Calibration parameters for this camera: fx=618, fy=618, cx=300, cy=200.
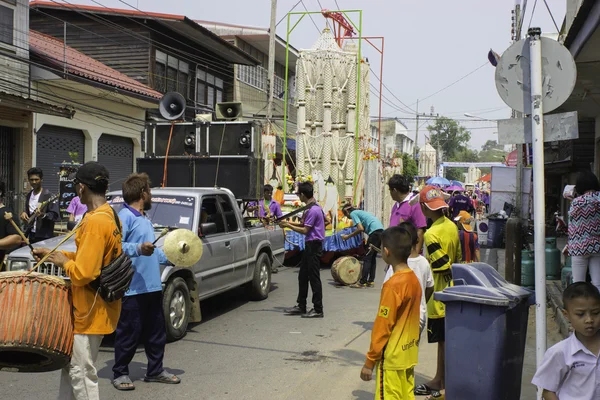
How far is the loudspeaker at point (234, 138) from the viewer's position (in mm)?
11359

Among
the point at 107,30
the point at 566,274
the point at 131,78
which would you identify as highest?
the point at 107,30

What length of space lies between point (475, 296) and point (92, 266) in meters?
2.60

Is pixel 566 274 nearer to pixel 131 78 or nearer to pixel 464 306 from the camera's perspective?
pixel 464 306

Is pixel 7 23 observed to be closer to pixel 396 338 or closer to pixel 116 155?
pixel 116 155

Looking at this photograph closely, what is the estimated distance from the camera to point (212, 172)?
1159 centimetres

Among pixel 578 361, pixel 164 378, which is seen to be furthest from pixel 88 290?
pixel 578 361

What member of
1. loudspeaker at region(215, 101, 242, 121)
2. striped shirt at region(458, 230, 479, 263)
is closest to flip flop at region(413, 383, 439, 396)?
striped shirt at region(458, 230, 479, 263)

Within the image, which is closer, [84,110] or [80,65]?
[84,110]

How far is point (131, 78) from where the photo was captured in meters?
20.8

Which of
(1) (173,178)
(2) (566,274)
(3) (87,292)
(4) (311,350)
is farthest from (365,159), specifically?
(3) (87,292)

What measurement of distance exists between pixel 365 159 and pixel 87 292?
15.3 metres

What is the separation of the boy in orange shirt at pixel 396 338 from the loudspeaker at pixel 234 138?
7.74m

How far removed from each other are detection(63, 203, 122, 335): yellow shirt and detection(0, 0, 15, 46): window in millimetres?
12926

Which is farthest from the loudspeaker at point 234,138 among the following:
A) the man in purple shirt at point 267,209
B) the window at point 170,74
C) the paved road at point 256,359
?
the window at point 170,74
